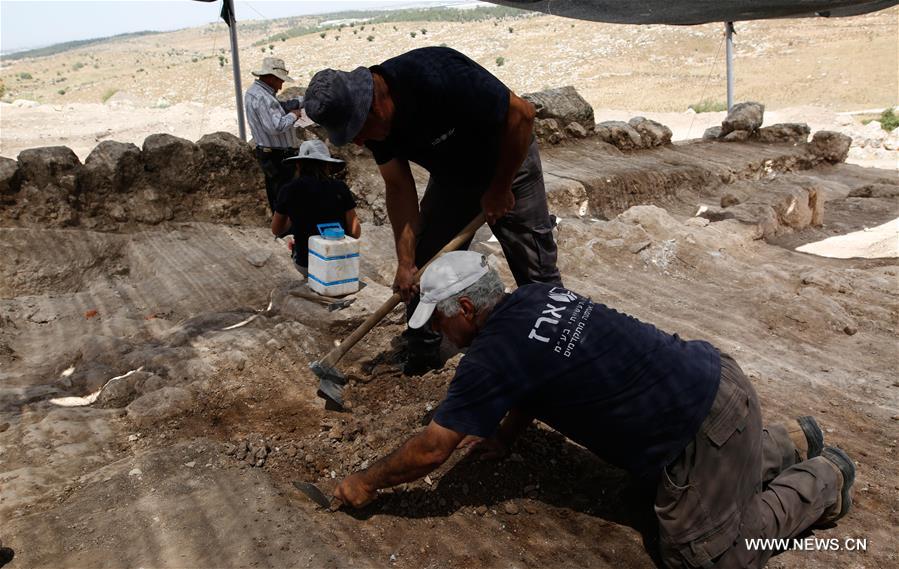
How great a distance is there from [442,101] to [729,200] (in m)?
5.78

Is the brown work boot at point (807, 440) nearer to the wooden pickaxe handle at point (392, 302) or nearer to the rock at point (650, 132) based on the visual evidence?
the wooden pickaxe handle at point (392, 302)

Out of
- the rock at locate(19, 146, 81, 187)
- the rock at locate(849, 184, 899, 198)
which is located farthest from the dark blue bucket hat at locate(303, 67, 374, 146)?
the rock at locate(849, 184, 899, 198)

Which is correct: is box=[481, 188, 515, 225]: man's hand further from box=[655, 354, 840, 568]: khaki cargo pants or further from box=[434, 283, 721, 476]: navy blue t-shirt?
box=[655, 354, 840, 568]: khaki cargo pants

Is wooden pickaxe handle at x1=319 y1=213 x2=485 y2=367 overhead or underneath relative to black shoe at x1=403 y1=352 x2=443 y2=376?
overhead

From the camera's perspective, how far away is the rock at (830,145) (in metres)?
9.77

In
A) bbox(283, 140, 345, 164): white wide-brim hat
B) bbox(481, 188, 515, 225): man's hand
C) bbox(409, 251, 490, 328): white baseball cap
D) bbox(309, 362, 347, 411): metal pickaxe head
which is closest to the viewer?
bbox(409, 251, 490, 328): white baseball cap

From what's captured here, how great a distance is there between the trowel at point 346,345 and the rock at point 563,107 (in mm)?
6069

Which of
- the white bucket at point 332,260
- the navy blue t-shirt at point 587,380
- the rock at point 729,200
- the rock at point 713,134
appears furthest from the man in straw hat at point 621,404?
the rock at point 713,134

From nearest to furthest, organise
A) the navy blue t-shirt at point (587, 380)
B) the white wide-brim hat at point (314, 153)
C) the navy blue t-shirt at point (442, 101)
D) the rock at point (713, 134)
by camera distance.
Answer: the navy blue t-shirt at point (587, 380)
the navy blue t-shirt at point (442, 101)
the white wide-brim hat at point (314, 153)
the rock at point (713, 134)

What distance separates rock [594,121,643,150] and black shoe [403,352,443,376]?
6573 millimetres

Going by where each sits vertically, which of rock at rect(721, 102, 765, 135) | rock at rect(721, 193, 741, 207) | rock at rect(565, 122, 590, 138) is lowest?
rock at rect(721, 193, 741, 207)

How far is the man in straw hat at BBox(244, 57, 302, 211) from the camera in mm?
5496

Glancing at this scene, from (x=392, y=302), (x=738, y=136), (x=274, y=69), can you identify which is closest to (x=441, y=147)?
(x=392, y=302)

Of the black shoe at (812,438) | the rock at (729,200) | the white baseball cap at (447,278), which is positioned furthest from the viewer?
the rock at (729,200)
